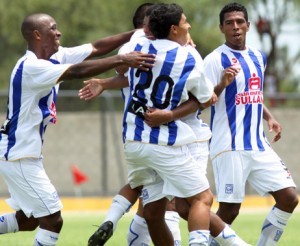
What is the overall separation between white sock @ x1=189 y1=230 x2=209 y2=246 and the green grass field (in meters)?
3.25

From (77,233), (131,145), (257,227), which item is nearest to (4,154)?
(131,145)

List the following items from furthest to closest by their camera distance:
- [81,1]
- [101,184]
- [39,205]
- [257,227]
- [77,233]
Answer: [81,1] < [101,184] < [257,227] < [77,233] < [39,205]

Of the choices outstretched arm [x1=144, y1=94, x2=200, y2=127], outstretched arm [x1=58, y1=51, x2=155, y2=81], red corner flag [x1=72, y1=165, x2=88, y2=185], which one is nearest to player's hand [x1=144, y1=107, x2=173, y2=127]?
outstretched arm [x1=144, y1=94, x2=200, y2=127]

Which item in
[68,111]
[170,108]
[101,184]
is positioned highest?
[170,108]

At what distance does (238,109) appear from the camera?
10.8 metres

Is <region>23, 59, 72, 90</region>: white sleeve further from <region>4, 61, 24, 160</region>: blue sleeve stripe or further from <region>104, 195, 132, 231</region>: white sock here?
<region>104, 195, 132, 231</region>: white sock

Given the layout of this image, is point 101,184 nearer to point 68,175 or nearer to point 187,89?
point 68,175

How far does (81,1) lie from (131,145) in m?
25.4

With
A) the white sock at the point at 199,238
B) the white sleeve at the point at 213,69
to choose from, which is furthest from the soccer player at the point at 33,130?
the white sleeve at the point at 213,69

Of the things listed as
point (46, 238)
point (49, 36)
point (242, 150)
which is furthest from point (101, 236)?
point (49, 36)

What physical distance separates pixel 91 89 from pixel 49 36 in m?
0.65

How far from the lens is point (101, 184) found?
2536 centimetres

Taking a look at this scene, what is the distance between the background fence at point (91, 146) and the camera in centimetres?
2536

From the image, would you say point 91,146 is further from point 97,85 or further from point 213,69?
point 97,85
